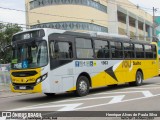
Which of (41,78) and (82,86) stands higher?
(41,78)

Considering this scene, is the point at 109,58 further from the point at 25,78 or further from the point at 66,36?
the point at 25,78

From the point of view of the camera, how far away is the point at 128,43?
2030 centimetres

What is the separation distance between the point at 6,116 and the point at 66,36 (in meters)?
5.74

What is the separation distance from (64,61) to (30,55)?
1489 mm

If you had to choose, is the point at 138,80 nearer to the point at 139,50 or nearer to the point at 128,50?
the point at 139,50

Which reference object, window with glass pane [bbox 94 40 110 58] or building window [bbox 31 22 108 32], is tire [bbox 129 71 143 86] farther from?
building window [bbox 31 22 108 32]

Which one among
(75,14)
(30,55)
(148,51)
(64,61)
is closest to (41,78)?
(30,55)

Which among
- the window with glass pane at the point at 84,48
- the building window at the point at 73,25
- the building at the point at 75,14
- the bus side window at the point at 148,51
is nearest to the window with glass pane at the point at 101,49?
the window with glass pane at the point at 84,48

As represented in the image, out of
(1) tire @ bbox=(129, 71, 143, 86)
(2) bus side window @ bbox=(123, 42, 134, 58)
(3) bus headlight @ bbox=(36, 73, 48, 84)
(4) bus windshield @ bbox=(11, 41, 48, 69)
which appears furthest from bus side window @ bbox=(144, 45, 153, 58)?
(3) bus headlight @ bbox=(36, 73, 48, 84)

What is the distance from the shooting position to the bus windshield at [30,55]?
1406 centimetres

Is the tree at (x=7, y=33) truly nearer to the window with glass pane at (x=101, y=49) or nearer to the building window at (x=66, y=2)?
the building window at (x=66, y=2)

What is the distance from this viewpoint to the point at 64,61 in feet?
48.8

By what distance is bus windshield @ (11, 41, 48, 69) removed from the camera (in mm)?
14062

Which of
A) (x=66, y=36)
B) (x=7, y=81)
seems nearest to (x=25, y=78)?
(x=66, y=36)
